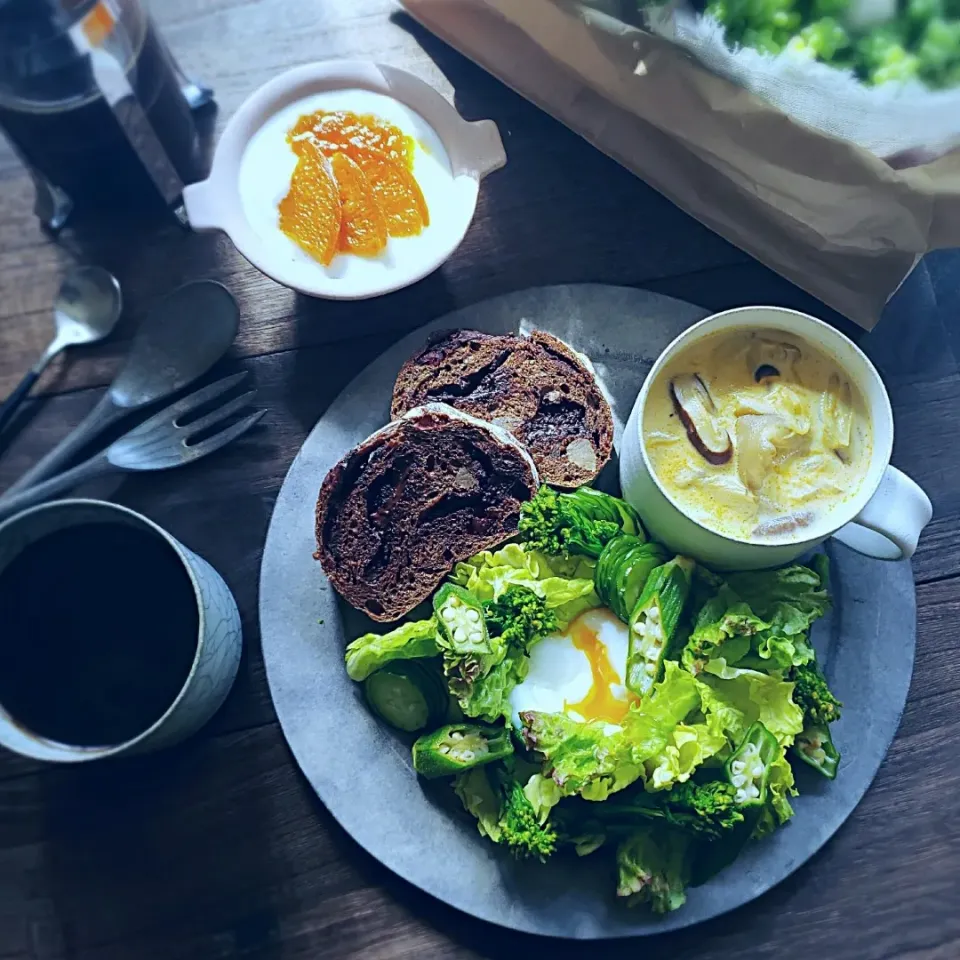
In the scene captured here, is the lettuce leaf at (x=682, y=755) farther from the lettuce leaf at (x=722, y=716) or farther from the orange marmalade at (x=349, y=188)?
the orange marmalade at (x=349, y=188)

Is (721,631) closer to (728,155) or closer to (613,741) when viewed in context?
(613,741)

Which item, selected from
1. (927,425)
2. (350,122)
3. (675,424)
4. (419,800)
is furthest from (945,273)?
(419,800)

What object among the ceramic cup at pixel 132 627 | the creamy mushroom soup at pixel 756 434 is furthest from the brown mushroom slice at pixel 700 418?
the ceramic cup at pixel 132 627

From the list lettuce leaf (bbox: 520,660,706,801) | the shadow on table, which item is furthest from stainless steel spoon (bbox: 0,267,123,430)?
lettuce leaf (bbox: 520,660,706,801)

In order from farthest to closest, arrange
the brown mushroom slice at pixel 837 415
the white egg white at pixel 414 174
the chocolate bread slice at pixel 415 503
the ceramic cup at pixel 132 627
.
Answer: the white egg white at pixel 414 174 → the chocolate bread slice at pixel 415 503 → the brown mushroom slice at pixel 837 415 → the ceramic cup at pixel 132 627

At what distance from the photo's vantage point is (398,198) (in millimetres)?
1268

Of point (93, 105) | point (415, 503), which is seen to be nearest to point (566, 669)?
point (415, 503)

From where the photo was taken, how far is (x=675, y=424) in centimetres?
104

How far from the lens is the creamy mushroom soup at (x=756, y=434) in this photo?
3.35 ft

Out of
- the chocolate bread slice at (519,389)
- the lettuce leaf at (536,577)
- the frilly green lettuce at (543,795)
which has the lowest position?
the frilly green lettuce at (543,795)

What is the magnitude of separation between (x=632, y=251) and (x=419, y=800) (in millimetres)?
792

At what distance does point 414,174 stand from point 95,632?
71 centimetres

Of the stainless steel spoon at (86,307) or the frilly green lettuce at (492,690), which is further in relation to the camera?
the stainless steel spoon at (86,307)

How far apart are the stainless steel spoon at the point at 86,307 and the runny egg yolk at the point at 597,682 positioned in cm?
76
